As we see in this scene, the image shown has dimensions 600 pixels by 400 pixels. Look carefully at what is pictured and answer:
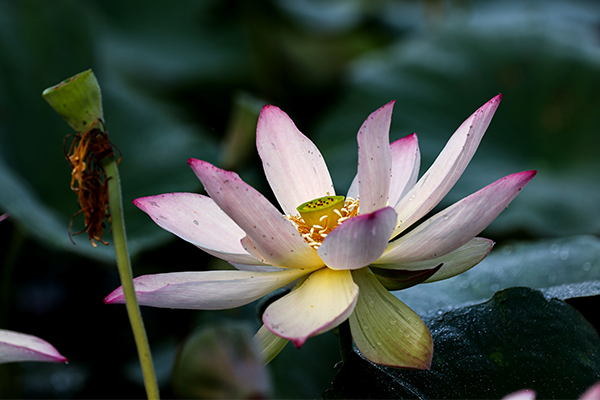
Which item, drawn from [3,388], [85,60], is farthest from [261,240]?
[85,60]

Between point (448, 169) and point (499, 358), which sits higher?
point (448, 169)

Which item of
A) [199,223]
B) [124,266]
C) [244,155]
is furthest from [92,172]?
[244,155]

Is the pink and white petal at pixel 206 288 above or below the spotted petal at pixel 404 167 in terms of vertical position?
below

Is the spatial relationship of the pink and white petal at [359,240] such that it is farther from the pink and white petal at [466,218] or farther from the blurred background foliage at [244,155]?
the blurred background foliage at [244,155]

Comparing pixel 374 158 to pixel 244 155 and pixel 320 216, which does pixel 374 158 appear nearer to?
pixel 320 216

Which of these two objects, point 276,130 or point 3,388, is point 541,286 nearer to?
point 276,130

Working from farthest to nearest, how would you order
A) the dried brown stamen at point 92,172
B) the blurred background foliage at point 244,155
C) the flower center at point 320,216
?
the blurred background foliage at point 244,155 → the flower center at point 320,216 → the dried brown stamen at point 92,172

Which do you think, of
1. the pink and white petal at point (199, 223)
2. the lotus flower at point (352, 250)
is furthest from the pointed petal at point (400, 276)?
the pink and white petal at point (199, 223)

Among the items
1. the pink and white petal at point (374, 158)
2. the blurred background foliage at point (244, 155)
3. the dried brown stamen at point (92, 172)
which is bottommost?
the blurred background foliage at point (244, 155)
